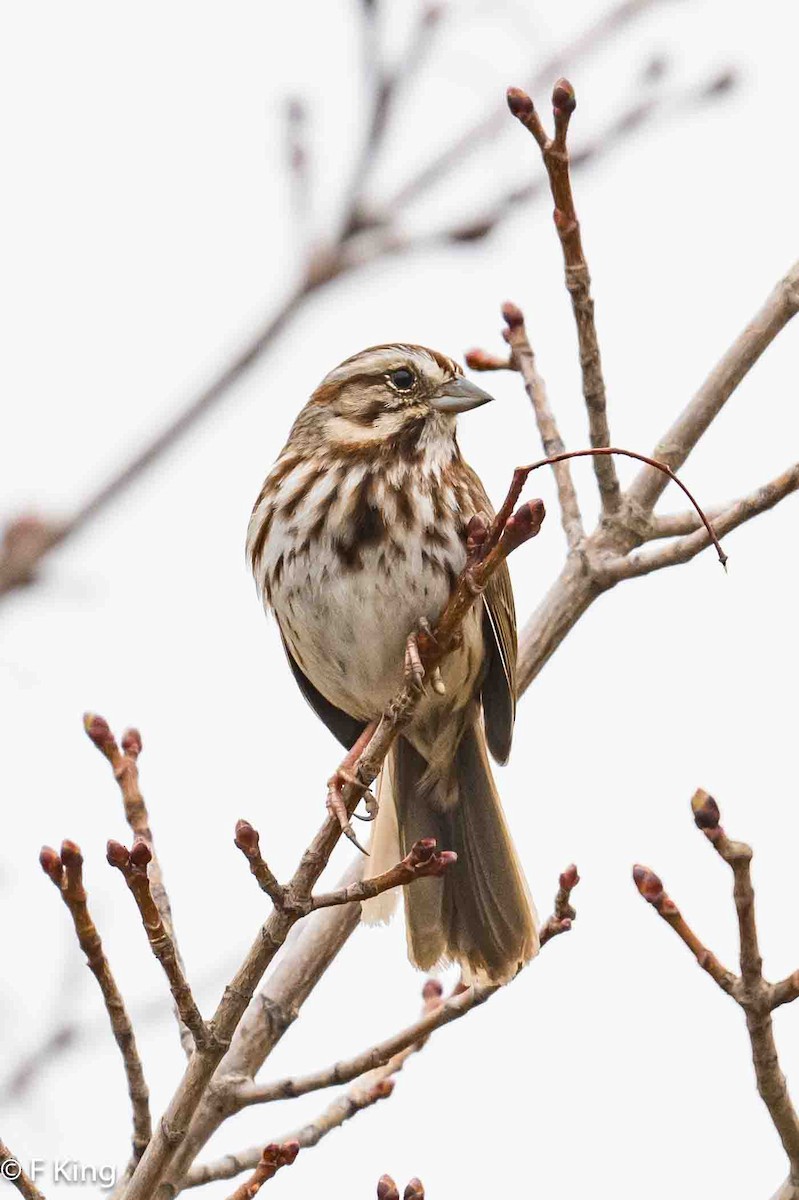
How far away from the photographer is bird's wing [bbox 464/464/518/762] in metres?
4.57

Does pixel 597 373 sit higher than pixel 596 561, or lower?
higher

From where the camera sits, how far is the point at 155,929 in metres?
2.90

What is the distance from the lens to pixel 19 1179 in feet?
9.30

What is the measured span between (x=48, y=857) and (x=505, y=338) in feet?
7.83

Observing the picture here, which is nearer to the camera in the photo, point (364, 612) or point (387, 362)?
point (364, 612)

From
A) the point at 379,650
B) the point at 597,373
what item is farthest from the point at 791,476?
the point at 379,650

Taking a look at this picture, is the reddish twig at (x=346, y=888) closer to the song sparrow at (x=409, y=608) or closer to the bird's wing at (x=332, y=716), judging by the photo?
the song sparrow at (x=409, y=608)

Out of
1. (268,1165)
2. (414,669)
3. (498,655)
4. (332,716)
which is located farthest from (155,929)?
(332,716)

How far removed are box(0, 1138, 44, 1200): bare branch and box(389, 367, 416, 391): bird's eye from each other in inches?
103

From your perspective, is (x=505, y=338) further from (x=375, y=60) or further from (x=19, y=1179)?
(x=19, y=1179)

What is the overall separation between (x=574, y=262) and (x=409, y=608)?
98cm

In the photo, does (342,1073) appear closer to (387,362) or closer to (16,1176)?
(16,1176)

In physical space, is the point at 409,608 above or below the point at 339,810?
above

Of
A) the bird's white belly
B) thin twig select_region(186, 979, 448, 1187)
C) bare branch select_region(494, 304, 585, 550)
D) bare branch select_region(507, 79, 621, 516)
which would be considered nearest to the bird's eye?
bare branch select_region(494, 304, 585, 550)
